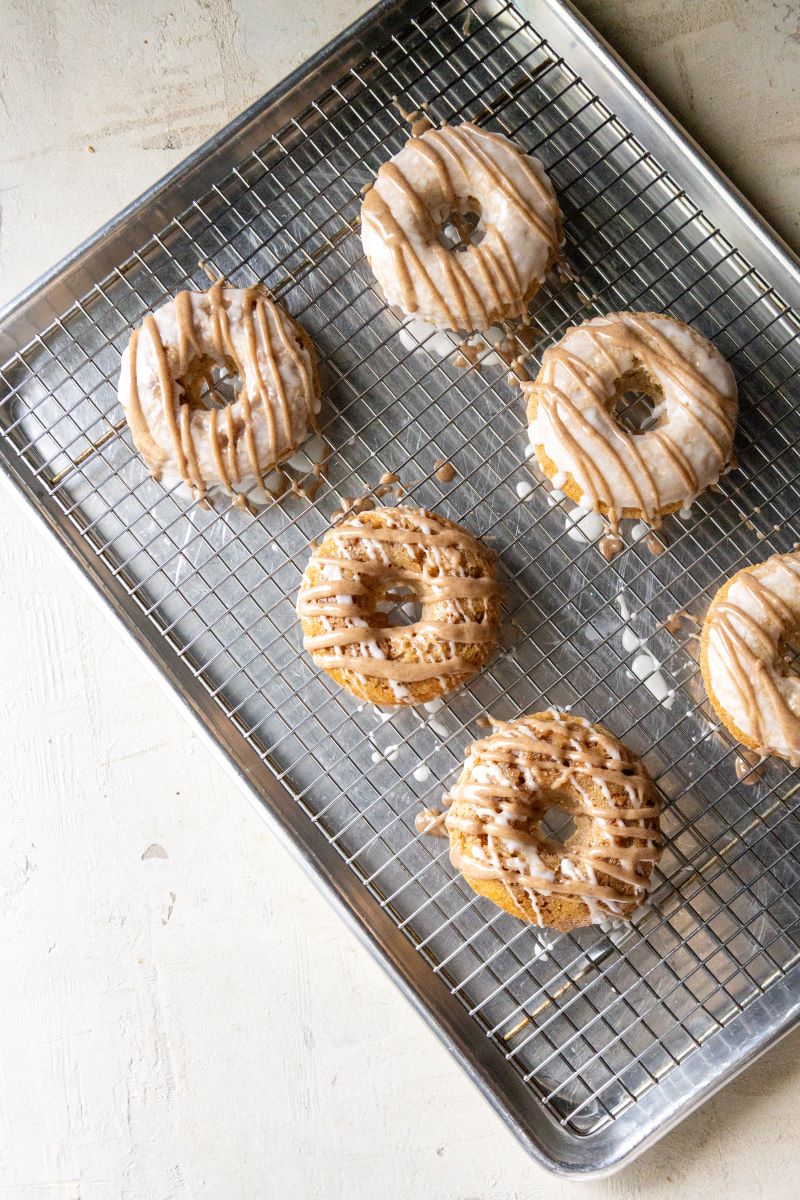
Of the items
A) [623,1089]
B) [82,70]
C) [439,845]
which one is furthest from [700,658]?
[82,70]

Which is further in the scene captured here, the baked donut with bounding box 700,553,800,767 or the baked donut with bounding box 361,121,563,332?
the baked donut with bounding box 361,121,563,332

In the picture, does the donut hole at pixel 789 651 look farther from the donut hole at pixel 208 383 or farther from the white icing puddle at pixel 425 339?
the donut hole at pixel 208 383

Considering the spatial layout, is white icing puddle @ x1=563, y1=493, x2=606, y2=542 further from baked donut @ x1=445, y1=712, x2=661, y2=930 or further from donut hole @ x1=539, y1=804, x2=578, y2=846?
donut hole @ x1=539, y1=804, x2=578, y2=846

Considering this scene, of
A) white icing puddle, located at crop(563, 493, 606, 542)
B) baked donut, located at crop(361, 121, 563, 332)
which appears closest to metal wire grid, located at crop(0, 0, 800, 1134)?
white icing puddle, located at crop(563, 493, 606, 542)

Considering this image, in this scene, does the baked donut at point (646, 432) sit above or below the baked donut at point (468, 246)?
below

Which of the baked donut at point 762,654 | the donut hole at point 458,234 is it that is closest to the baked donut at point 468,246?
the donut hole at point 458,234

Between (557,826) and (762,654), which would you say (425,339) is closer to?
(762,654)
